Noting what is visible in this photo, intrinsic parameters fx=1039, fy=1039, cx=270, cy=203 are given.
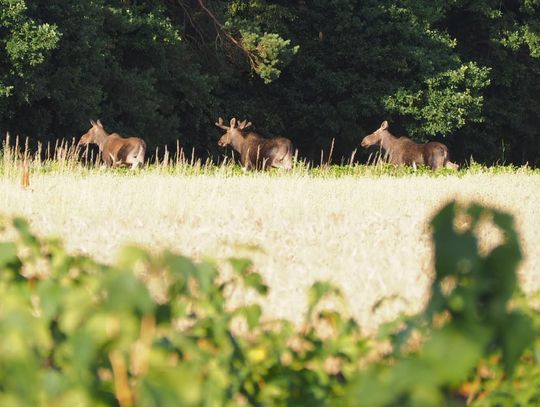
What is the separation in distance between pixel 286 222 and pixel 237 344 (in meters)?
6.63

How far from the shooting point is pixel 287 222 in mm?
10195

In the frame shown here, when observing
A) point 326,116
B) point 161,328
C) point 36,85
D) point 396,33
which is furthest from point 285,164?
point 161,328

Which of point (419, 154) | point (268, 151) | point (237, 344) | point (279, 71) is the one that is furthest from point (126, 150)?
point (237, 344)

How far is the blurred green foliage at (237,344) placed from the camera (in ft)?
6.84

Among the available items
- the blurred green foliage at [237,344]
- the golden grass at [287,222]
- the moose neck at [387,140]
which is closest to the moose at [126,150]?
the golden grass at [287,222]

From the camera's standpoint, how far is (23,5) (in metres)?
23.8

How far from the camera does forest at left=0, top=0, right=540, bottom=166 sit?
26.0 meters

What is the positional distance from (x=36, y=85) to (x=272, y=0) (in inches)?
550

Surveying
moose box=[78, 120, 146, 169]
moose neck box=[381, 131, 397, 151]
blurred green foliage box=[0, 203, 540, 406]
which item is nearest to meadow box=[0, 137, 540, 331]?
blurred green foliage box=[0, 203, 540, 406]

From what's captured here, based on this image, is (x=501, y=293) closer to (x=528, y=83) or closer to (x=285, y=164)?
(x=285, y=164)

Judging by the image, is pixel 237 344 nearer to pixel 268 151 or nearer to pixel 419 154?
pixel 268 151

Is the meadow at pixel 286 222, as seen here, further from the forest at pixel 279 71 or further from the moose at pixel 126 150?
the forest at pixel 279 71

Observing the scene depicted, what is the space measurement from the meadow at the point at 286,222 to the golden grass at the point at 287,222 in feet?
0.05

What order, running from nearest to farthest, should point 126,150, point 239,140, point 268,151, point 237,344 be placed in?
point 237,344
point 126,150
point 268,151
point 239,140
